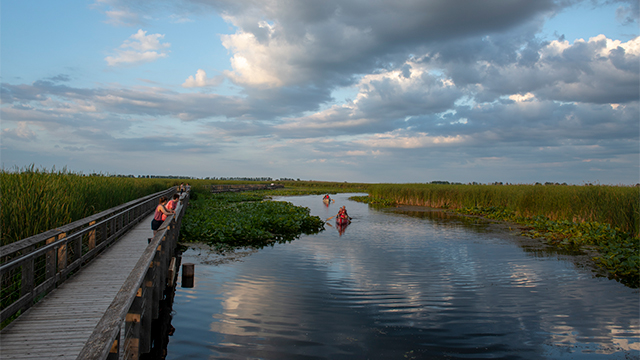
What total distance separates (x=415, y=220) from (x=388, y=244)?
32.8 feet

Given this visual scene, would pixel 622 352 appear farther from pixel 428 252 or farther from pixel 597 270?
pixel 428 252

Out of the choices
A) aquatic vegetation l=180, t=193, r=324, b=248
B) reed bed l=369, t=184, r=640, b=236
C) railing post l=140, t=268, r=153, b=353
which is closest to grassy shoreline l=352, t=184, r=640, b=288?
reed bed l=369, t=184, r=640, b=236

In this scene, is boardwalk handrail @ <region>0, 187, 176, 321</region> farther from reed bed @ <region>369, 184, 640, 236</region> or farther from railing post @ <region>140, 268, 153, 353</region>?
reed bed @ <region>369, 184, 640, 236</region>

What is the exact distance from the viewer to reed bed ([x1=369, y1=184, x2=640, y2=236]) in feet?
50.0

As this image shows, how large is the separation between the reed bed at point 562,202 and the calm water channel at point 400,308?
4.49m

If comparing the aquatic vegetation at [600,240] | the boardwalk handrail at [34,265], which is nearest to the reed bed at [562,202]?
the aquatic vegetation at [600,240]

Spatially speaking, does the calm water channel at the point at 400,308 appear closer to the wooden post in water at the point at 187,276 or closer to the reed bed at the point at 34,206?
the wooden post in water at the point at 187,276

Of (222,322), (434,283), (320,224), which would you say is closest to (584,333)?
(434,283)

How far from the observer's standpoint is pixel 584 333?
277 inches

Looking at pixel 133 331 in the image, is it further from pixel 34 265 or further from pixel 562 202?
pixel 562 202

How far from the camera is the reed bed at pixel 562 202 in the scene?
50.0ft

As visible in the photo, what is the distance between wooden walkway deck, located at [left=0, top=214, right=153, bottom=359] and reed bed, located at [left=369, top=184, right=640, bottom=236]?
1781cm

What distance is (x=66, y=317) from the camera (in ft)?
17.5

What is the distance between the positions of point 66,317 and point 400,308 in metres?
6.35
